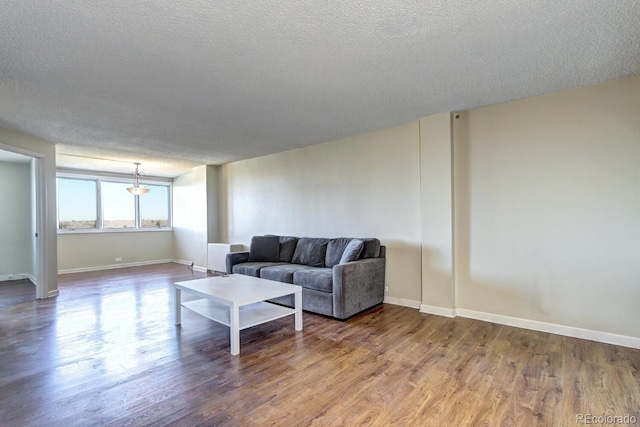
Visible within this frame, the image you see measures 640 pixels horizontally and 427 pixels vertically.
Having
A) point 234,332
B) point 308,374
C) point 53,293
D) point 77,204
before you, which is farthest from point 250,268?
point 77,204

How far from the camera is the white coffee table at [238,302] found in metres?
2.78

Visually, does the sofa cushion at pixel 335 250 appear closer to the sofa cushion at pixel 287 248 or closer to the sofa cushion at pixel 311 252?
the sofa cushion at pixel 311 252

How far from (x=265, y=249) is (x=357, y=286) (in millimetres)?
2074

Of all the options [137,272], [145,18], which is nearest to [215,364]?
[145,18]

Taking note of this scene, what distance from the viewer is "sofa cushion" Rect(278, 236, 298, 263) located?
508 cm

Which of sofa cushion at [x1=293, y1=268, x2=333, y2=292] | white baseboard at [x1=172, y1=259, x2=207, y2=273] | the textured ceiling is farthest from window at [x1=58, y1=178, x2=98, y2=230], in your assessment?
sofa cushion at [x1=293, y1=268, x2=333, y2=292]

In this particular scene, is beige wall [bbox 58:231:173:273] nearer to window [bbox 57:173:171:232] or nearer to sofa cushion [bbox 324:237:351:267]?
window [bbox 57:173:171:232]

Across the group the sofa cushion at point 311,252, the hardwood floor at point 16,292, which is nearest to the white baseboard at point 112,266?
the hardwood floor at point 16,292

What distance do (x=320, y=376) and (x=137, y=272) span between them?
599 centimetres

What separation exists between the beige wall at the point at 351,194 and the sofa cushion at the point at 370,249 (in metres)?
0.18

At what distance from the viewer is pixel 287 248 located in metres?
5.14

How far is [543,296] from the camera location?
3.18 metres

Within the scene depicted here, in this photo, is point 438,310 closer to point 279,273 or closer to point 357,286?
point 357,286

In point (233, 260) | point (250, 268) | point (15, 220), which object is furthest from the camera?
point (15, 220)
